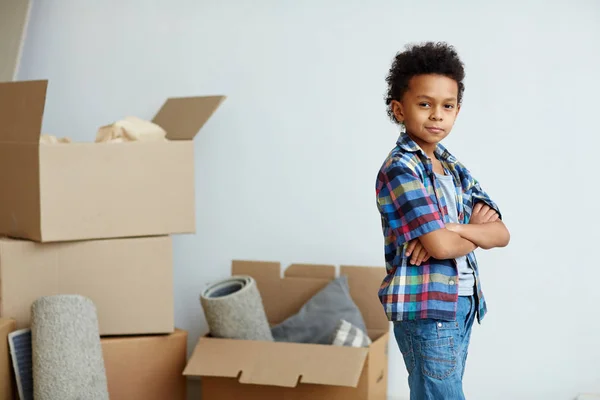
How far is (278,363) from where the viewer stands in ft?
7.06

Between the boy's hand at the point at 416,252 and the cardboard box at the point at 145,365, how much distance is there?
3.42ft

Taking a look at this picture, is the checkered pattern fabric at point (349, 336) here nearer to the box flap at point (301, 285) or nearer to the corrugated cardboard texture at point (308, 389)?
the corrugated cardboard texture at point (308, 389)

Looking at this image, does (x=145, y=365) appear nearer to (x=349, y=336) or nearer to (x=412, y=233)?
(x=349, y=336)

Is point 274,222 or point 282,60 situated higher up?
point 282,60

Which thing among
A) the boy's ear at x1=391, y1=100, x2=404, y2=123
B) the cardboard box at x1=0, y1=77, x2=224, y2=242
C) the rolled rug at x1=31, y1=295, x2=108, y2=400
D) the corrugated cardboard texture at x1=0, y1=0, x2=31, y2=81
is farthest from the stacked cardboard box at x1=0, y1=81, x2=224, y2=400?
the boy's ear at x1=391, y1=100, x2=404, y2=123

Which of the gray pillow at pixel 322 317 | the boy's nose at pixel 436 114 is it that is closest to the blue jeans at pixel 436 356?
the boy's nose at pixel 436 114

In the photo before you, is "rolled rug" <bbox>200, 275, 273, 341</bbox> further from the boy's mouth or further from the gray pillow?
the boy's mouth

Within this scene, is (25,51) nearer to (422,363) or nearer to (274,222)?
(274,222)

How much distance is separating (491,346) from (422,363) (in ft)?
3.50

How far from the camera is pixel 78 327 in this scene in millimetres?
2045

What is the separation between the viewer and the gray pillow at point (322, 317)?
240 cm

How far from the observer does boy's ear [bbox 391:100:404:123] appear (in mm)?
1587

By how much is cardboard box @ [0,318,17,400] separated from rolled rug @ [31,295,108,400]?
66 mm

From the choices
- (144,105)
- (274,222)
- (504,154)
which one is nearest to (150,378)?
(274,222)
